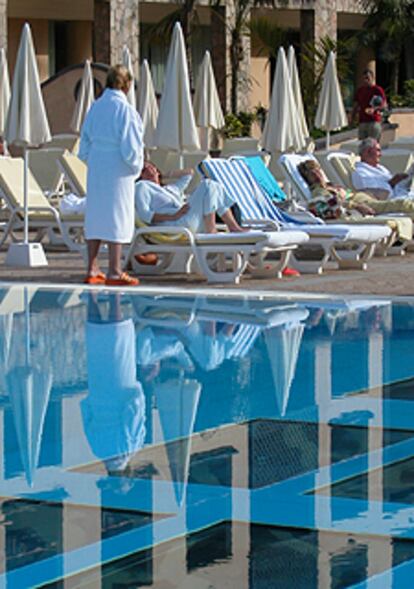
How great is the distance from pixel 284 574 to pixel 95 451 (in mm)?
1698

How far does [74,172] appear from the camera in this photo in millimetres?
16891

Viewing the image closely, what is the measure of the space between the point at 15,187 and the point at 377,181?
3860 mm

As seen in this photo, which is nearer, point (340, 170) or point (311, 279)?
point (311, 279)

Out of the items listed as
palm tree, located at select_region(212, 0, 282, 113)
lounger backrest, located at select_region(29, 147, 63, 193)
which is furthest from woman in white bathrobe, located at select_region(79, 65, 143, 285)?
palm tree, located at select_region(212, 0, 282, 113)

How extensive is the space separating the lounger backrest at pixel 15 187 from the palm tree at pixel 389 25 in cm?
2296

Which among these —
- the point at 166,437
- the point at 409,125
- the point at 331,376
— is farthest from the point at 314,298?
the point at 409,125

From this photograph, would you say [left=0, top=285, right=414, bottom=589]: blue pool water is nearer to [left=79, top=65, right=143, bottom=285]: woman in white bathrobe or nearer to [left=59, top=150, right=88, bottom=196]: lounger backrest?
[left=79, top=65, right=143, bottom=285]: woman in white bathrobe

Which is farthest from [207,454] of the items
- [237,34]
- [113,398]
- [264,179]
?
[237,34]

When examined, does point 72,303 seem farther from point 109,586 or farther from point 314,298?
point 109,586

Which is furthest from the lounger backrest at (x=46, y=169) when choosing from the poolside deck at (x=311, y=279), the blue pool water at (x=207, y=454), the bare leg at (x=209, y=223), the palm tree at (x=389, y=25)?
the palm tree at (x=389, y=25)

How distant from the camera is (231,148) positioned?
24.6 meters

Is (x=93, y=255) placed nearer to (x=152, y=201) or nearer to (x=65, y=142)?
(x=152, y=201)

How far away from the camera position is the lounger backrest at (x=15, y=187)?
15.0m

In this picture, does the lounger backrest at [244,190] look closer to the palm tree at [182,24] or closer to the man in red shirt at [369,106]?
the man in red shirt at [369,106]
